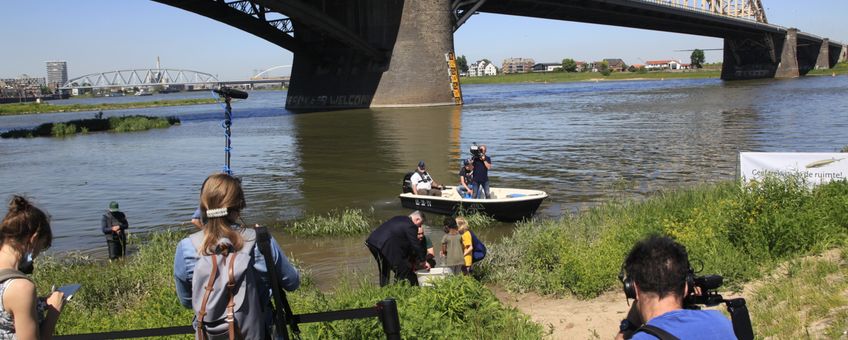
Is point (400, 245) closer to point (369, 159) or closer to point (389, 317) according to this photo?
point (389, 317)

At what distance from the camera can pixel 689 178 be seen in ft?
68.5

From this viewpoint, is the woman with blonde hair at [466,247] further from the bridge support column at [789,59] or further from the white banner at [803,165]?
the bridge support column at [789,59]

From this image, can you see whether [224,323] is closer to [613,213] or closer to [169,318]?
[169,318]

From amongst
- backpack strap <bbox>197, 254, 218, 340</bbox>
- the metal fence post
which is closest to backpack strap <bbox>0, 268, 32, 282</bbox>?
backpack strap <bbox>197, 254, 218, 340</bbox>

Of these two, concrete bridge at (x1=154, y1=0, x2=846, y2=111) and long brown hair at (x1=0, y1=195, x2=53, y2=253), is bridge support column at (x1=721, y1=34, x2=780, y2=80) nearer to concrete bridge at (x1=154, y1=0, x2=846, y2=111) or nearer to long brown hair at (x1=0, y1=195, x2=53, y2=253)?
concrete bridge at (x1=154, y1=0, x2=846, y2=111)

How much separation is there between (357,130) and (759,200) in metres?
34.1

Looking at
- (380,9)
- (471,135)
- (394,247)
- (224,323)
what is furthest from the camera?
(380,9)

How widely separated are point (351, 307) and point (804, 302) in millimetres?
3973

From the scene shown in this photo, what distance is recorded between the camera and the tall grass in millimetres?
8891

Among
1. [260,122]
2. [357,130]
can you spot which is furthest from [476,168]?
[260,122]

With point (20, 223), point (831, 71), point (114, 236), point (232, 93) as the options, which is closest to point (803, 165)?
point (232, 93)

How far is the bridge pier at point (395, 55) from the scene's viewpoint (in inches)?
2418

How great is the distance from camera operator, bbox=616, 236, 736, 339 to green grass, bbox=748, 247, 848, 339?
9.94 ft

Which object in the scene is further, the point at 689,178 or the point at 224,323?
the point at 689,178
